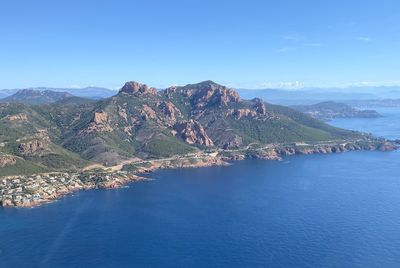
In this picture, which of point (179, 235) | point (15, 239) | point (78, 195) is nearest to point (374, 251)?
point (179, 235)

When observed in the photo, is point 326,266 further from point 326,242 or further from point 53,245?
point 53,245

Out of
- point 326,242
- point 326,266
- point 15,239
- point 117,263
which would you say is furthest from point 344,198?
point 15,239

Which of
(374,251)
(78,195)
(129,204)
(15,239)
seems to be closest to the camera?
(374,251)

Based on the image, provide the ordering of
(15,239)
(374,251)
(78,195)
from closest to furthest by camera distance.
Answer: (374,251)
(15,239)
(78,195)

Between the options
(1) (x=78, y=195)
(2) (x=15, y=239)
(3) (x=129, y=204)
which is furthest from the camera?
(1) (x=78, y=195)

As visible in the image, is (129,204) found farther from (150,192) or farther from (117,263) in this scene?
(117,263)

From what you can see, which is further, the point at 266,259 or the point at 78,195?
the point at 78,195
